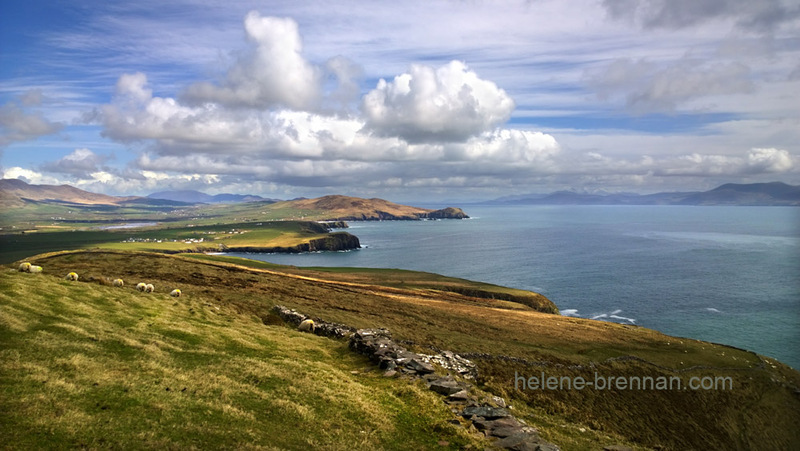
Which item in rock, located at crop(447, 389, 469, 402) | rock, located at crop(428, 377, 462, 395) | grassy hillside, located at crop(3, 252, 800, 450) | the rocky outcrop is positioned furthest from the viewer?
grassy hillside, located at crop(3, 252, 800, 450)

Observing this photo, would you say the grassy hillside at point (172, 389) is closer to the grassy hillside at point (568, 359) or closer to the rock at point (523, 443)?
the grassy hillside at point (568, 359)

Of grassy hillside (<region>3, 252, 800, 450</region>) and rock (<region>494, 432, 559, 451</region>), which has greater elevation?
rock (<region>494, 432, 559, 451</region>)

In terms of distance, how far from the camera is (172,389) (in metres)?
20.9

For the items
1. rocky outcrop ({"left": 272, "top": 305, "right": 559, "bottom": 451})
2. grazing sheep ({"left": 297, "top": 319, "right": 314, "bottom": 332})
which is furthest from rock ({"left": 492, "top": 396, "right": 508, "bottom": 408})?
grazing sheep ({"left": 297, "top": 319, "right": 314, "bottom": 332})

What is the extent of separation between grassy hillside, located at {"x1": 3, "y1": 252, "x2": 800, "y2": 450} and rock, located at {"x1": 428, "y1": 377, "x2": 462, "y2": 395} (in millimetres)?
6155

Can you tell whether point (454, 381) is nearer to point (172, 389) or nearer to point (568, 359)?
point (172, 389)

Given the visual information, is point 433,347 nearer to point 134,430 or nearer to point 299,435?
point 299,435

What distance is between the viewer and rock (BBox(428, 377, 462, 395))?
28.0 metres

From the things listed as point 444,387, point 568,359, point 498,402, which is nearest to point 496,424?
point 444,387

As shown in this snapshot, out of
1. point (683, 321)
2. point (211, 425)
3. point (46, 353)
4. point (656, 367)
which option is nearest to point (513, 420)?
point (211, 425)

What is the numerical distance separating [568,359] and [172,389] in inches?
1672

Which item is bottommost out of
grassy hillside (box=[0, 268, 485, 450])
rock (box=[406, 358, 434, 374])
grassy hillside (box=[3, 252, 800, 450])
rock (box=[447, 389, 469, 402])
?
grassy hillside (box=[3, 252, 800, 450])

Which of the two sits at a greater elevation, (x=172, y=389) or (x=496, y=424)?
(x=172, y=389)

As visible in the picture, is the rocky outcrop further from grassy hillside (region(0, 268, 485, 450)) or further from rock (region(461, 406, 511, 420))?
grassy hillside (region(0, 268, 485, 450))
